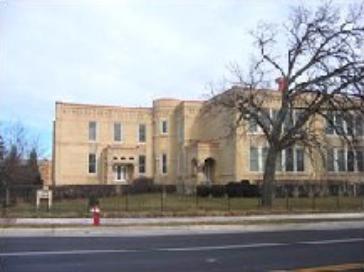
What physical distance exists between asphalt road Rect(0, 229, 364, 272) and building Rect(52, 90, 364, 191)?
35.6 metres

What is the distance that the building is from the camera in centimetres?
5856

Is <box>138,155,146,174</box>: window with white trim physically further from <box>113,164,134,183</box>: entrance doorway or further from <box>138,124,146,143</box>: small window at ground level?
<box>138,124,146,143</box>: small window at ground level

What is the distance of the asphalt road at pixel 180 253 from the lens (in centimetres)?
1374

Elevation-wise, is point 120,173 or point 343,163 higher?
point 343,163

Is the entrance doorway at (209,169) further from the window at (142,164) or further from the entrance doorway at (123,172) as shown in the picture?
the entrance doorway at (123,172)

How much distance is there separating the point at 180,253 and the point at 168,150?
51.5m

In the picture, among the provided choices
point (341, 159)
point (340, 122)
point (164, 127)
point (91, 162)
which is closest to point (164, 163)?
point (164, 127)

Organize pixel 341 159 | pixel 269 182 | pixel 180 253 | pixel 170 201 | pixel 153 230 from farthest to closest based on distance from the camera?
1. pixel 341 159
2. pixel 170 201
3. pixel 269 182
4. pixel 153 230
5. pixel 180 253

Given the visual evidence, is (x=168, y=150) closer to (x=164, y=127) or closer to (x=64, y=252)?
(x=164, y=127)

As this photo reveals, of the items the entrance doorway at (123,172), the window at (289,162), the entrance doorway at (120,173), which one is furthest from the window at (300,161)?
the entrance doorway at (120,173)

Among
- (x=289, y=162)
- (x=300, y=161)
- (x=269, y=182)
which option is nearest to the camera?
(x=269, y=182)

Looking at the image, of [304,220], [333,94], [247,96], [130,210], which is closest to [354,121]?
[333,94]

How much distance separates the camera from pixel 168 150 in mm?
68000

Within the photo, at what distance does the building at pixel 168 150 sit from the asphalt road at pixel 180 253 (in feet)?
117
